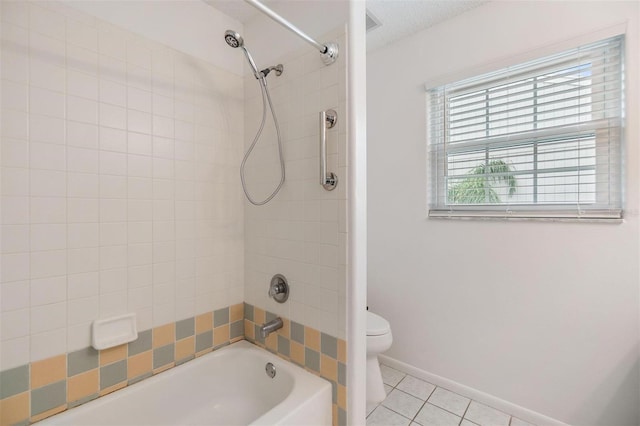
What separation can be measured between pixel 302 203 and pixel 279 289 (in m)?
0.45

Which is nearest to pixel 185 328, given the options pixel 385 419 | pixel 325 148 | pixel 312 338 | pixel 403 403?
pixel 312 338

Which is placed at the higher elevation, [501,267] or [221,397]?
[501,267]

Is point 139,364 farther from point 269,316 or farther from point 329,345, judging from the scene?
point 329,345

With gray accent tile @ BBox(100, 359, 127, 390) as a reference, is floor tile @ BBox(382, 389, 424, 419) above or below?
below

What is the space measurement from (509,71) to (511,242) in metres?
1.03

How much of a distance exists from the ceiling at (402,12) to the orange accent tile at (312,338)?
1650 mm

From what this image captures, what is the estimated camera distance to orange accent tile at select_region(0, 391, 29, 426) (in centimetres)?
96

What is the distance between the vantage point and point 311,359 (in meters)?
1.32

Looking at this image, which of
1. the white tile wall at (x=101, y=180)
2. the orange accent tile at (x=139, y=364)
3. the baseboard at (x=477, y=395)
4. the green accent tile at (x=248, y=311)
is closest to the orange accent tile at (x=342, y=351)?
the green accent tile at (x=248, y=311)

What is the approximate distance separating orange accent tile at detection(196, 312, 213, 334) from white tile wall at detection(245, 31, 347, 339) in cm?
23

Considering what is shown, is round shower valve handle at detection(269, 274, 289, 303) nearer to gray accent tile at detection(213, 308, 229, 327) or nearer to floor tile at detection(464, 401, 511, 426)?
gray accent tile at detection(213, 308, 229, 327)

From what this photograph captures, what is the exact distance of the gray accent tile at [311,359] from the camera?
130 cm

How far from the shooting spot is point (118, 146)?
1.21 m

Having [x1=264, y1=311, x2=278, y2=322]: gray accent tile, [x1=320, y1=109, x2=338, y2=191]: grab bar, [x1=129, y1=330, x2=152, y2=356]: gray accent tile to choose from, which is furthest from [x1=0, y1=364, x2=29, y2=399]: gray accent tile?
[x1=320, y1=109, x2=338, y2=191]: grab bar
